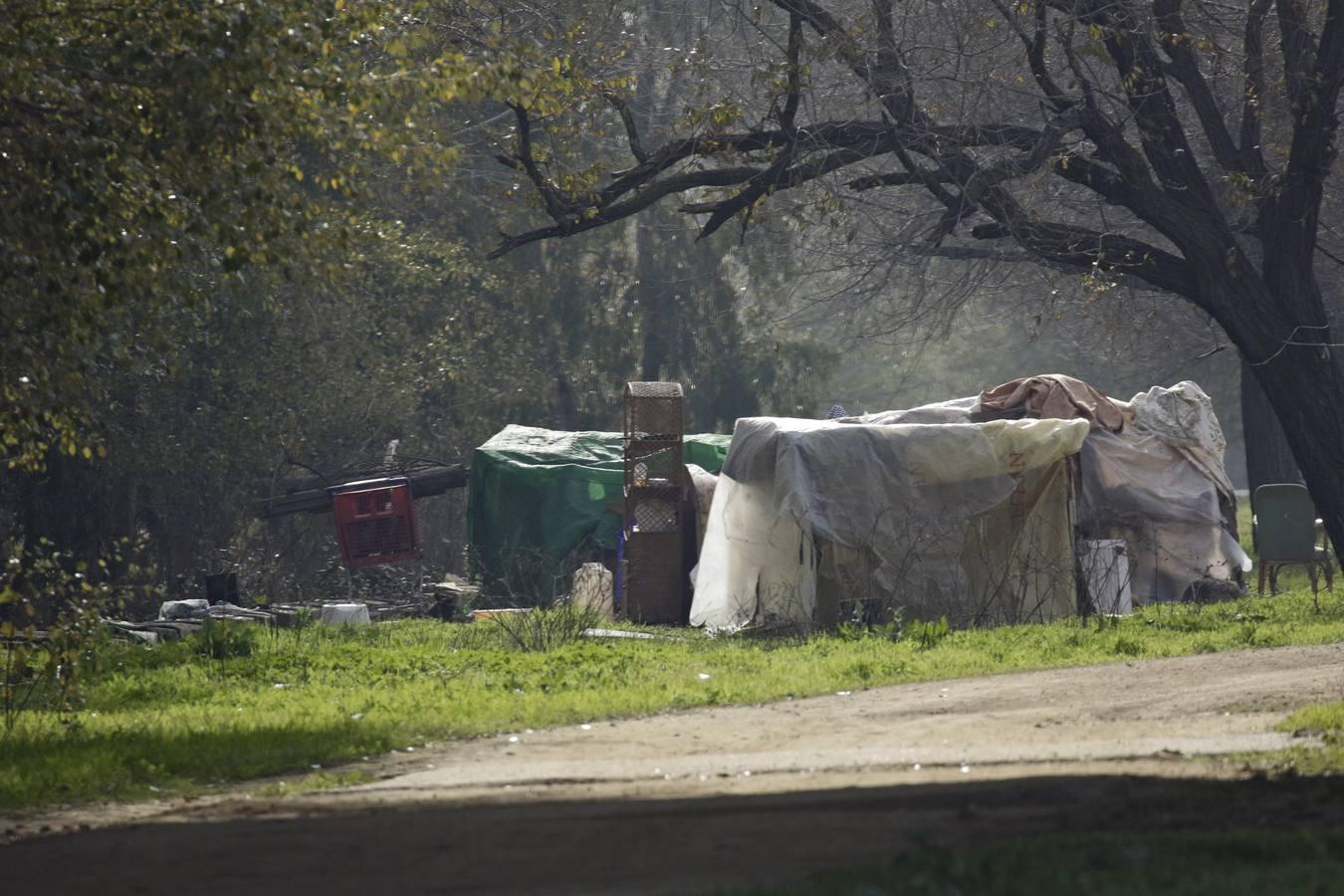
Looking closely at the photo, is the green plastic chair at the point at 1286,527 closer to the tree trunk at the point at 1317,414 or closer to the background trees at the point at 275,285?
the tree trunk at the point at 1317,414

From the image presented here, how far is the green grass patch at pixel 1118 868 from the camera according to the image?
16.4ft

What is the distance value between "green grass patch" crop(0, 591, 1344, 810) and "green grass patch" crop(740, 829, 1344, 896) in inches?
177

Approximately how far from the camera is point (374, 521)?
2269cm

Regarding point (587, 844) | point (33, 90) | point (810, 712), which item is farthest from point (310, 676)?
point (587, 844)

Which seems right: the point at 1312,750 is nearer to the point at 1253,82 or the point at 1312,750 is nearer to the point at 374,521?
the point at 1253,82

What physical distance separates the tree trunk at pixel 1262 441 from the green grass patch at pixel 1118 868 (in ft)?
67.2

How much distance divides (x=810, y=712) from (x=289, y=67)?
474 centimetres

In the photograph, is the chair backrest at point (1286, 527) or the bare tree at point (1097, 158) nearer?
the bare tree at point (1097, 158)

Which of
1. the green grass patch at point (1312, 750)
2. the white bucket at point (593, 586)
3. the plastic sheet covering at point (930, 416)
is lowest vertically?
the white bucket at point (593, 586)

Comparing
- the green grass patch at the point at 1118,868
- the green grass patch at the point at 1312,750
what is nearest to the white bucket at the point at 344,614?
Answer: the green grass patch at the point at 1312,750

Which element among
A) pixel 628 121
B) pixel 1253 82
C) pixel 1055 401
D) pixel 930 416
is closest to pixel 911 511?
pixel 930 416

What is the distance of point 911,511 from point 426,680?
5.82 m

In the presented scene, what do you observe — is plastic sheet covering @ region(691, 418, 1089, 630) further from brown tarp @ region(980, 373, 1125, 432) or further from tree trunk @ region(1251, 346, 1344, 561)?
tree trunk @ region(1251, 346, 1344, 561)

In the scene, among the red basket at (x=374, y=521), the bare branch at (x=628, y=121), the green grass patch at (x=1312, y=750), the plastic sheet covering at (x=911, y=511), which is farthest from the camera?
the red basket at (x=374, y=521)
